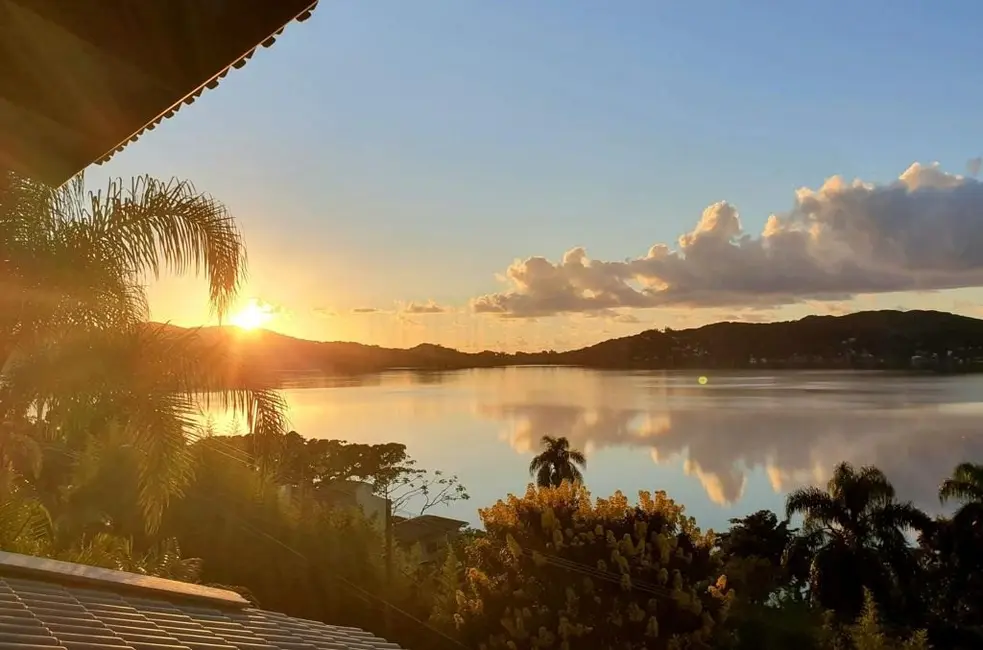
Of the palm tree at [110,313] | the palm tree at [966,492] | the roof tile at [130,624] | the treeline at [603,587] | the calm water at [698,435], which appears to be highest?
the palm tree at [110,313]

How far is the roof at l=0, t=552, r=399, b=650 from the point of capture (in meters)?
3.45

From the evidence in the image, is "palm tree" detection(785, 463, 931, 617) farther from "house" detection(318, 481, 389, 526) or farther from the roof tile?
the roof tile

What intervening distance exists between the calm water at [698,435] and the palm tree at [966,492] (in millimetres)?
50220

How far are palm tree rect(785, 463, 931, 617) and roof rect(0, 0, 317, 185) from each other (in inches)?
1616

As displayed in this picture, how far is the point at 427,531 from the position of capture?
42.4 metres

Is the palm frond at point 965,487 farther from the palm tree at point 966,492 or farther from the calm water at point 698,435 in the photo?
the calm water at point 698,435

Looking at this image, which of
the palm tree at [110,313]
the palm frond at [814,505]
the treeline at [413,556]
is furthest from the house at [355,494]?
the palm tree at [110,313]

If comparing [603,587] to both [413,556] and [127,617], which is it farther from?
[127,617]

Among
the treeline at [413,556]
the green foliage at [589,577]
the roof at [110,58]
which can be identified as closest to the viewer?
the roof at [110,58]

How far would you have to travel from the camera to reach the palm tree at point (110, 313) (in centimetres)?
772

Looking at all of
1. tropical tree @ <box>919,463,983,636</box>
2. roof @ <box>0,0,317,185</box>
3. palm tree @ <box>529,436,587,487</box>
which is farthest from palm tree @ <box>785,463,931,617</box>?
roof @ <box>0,0,317,185</box>

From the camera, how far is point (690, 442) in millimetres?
125562

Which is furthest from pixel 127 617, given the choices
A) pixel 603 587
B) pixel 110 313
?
pixel 603 587

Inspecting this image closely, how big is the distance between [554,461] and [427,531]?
19928 mm
